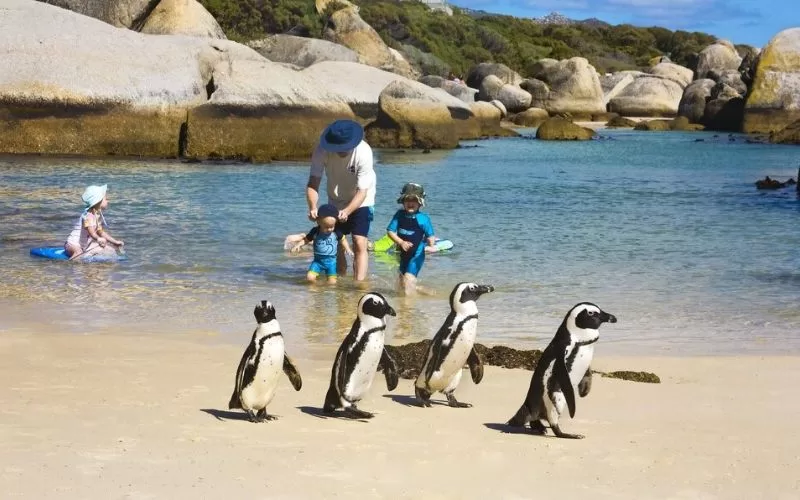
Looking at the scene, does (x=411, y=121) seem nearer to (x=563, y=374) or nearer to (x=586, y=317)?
(x=586, y=317)

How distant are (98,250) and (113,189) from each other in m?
7.27

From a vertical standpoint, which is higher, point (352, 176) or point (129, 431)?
point (352, 176)

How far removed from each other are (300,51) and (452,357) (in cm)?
3316

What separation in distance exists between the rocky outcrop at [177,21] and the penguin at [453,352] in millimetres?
24976

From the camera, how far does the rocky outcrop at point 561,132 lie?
1601 inches

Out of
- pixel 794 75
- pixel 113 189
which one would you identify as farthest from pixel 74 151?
pixel 794 75

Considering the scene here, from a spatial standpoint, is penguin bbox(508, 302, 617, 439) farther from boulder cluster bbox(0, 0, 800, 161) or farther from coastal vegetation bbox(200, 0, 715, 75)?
coastal vegetation bbox(200, 0, 715, 75)

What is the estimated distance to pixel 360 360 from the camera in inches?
215

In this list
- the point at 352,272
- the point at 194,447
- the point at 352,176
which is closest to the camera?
the point at 194,447

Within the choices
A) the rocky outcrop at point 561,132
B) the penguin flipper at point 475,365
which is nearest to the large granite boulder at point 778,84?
the rocky outcrop at point 561,132

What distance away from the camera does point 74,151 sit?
23.4 metres

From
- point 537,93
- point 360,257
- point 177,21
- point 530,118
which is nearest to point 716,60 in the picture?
point 537,93

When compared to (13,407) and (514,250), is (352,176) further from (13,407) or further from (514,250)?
(13,407)

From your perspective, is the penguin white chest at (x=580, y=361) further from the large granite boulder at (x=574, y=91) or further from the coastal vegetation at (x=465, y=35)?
the large granite boulder at (x=574, y=91)
